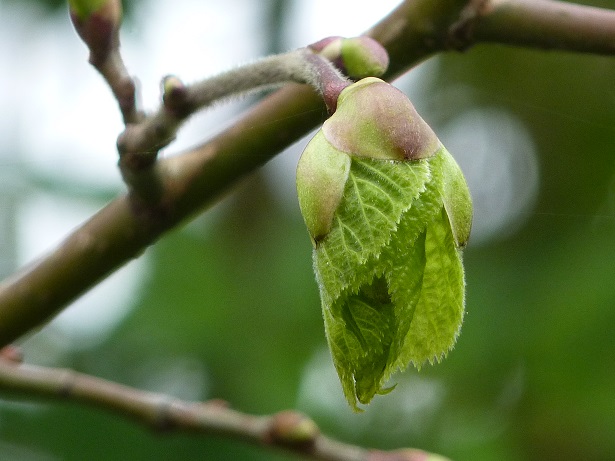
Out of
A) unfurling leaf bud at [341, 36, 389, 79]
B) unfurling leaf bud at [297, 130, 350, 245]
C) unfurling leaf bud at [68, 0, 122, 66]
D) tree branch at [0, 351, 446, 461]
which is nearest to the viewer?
unfurling leaf bud at [297, 130, 350, 245]

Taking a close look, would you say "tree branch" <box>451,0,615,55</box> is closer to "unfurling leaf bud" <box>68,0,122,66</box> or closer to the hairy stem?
the hairy stem

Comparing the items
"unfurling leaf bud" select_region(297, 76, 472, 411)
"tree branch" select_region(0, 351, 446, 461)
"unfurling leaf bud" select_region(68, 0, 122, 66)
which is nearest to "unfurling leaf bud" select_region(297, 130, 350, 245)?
"unfurling leaf bud" select_region(297, 76, 472, 411)

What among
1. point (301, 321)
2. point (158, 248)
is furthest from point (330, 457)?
point (158, 248)

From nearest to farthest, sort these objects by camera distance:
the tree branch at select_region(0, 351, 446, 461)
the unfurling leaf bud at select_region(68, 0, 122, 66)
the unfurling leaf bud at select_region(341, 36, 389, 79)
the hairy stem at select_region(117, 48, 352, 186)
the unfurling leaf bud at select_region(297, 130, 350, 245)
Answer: the unfurling leaf bud at select_region(297, 130, 350, 245) < the hairy stem at select_region(117, 48, 352, 186) < the unfurling leaf bud at select_region(341, 36, 389, 79) < the unfurling leaf bud at select_region(68, 0, 122, 66) < the tree branch at select_region(0, 351, 446, 461)

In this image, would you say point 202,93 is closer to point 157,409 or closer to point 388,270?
point 388,270

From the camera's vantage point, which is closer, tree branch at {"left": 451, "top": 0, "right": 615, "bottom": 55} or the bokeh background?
tree branch at {"left": 451, "top": 0, "right": 615, "bottom": 55}

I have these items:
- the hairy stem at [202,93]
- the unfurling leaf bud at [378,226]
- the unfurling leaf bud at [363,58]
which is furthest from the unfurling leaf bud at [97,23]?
the unfurling leaf bud at [378,226]
